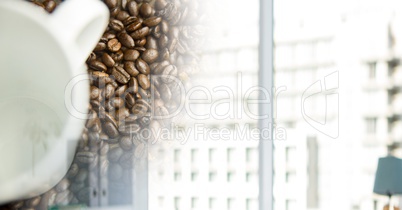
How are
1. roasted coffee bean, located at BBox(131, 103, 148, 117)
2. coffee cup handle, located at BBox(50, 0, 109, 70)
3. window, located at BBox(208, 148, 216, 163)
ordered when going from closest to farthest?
coffee cup handle, located at BBox(50, 0, 109, 70)
roasted coffee bean, located at BBox(131, 103, 148, 117)
window, located at BBox(208, 148, 216, 163)

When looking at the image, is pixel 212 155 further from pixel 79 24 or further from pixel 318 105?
pixel 79 24

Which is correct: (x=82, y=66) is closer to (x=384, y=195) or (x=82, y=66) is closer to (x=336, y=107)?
(x=336, y=107)

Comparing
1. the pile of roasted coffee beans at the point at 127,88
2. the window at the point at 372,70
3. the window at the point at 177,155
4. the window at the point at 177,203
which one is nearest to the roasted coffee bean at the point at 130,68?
the pile of roasted coffee beans at the point at 127,88

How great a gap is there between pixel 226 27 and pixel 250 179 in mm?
402

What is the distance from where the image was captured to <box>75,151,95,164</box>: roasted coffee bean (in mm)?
Result: 1105

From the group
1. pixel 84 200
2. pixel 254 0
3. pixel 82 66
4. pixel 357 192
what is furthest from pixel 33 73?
pixel 357 192

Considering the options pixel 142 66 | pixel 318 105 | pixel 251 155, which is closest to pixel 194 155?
pixel 251 155

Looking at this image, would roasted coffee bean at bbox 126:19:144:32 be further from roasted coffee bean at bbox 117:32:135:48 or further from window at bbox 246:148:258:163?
window at bbox 246:148:258:163

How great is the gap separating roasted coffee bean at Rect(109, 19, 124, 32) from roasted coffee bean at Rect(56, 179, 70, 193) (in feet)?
1.18

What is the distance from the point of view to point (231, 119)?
1264mm

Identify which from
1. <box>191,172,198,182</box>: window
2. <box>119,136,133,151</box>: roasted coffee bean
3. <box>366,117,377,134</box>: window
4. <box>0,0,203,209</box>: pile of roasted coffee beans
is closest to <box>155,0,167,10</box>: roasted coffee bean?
<box>0,0,203,209</box>: pile of roasted coffee beans

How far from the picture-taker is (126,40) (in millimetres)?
1138

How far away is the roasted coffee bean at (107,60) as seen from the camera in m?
1.11

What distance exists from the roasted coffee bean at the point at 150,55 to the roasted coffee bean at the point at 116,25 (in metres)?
0.08
